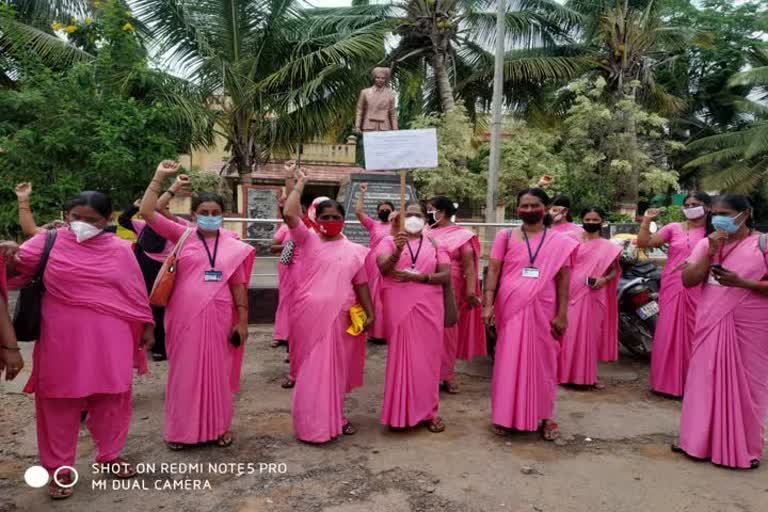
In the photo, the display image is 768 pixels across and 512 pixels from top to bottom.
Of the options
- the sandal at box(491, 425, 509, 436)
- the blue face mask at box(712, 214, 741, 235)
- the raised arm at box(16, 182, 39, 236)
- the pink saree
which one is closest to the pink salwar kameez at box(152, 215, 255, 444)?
the raised arm at box(16, 182, 39, 236)

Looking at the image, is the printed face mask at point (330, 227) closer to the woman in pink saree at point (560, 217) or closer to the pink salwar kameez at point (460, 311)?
the pink salwar kameez at point (460, 311)

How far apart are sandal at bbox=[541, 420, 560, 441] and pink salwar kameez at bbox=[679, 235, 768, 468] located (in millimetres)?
826

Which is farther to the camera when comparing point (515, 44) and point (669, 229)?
point (515, 44)

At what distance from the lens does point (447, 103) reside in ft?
58.4

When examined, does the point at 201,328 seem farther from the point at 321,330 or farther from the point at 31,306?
the point at 31,306

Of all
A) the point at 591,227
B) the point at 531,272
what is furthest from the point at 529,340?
the point at 591,227

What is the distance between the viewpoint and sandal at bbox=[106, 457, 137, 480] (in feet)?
10.4

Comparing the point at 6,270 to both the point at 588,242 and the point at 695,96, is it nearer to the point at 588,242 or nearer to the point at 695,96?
the point at 588,242

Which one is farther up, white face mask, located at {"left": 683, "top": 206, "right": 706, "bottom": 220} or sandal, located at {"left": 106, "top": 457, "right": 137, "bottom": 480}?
white face mask, located at {"left": 683, "top": 206, "right": 706, "bottom": 220}

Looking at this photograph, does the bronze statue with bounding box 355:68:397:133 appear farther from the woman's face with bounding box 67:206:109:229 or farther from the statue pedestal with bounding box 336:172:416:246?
the woman's face with bounding box 67:206:109:229

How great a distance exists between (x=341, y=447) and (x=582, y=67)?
19.3 meters

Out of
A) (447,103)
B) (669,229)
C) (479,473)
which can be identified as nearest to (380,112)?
(669,229)

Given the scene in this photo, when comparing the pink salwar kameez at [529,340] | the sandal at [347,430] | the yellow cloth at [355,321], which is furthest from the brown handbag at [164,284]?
the pink salwar kameez at [529,340]

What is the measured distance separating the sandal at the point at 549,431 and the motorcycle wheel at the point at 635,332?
249cm
